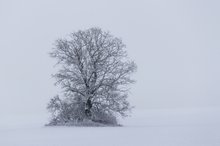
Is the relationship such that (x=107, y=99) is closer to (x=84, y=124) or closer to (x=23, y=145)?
(x=84, y=124)

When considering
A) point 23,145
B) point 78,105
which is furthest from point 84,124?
point 23,145

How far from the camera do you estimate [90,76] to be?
45281mm

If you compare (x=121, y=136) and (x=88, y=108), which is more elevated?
(x=88, y=108)

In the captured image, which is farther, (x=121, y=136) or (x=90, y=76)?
(x=90, y=76)

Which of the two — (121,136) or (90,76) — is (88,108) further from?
(121,136)

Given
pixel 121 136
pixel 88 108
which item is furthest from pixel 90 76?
pixel 121 136

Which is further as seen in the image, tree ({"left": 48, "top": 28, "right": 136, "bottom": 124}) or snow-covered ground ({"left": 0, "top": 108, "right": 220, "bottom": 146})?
tree ({"left": 48, "top": 28, "right": 136, "bottom": 124})

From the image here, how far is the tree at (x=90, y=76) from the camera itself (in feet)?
147

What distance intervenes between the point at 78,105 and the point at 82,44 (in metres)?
6.04

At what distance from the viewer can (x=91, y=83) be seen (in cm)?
4556

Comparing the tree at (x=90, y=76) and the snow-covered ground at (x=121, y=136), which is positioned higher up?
the tree at (x=90, y=76)

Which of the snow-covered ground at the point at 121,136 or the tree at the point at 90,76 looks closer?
the snow-covered ground at the point at 121,136

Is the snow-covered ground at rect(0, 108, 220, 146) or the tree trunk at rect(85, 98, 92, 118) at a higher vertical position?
the tree trunk at rect(85, 98, 92, 118)

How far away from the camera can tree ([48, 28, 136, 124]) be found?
4478 centimetres
